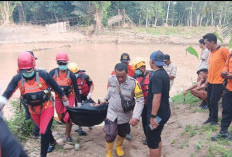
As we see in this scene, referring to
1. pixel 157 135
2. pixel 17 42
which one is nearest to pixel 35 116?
pixel 157 135

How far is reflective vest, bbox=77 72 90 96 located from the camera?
5.55 metres

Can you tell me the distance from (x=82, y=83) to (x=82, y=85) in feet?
0.17

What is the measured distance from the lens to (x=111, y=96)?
13.7ft

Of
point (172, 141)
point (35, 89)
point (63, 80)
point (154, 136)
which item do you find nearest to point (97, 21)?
point (63, 80)

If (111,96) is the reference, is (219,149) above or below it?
below

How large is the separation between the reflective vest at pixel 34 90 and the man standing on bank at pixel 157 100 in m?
1.67

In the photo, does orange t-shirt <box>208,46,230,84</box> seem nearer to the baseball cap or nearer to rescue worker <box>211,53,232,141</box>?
rescue worker <box>211,53,232,141</box>

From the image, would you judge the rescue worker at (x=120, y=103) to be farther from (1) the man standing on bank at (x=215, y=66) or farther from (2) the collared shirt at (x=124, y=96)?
(1) the man standing on bank at (x=215, y=66)

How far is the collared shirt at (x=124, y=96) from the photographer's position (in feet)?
13.3

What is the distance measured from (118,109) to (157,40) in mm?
30148

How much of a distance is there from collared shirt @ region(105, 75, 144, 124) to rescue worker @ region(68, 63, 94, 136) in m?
1.39

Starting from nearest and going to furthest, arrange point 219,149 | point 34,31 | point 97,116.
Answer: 1. point 219,149
2. point 97,116
3. point 34,31

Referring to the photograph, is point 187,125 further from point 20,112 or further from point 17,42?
point 17,42

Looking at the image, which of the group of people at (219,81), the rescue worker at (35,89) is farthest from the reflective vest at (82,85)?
the group of people at (219,81)
